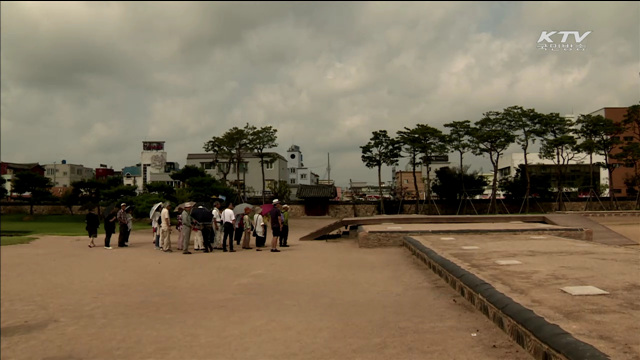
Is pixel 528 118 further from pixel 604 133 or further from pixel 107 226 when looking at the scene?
pixel 107 226

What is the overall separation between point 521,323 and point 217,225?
11838 millimetres

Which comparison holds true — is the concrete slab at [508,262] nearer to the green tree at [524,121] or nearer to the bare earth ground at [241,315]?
the bare earth ground at [241,315]

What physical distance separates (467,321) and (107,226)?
12.9 m

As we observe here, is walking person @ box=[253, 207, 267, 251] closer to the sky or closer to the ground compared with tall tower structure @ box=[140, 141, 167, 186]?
closer to the ground

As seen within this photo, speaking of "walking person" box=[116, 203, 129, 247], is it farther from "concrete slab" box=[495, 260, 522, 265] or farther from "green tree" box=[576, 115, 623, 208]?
"green tree" box=[576, 115, 623, 208]

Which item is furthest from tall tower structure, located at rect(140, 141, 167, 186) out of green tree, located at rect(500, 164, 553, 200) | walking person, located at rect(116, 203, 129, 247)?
walking person, located at rect(116, 203, 129, 247)

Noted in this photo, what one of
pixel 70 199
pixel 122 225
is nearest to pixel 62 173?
pixel 70 199

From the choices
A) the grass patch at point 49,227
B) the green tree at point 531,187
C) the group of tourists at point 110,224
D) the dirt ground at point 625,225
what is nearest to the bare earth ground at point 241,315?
the group of tourists at point 110,224

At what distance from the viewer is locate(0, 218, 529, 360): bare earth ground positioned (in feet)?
15.4

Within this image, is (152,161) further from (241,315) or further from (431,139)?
(241,315)

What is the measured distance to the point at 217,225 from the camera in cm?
1498

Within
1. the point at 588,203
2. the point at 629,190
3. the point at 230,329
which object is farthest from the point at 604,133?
the point at 230,329

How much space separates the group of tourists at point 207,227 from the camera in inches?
548

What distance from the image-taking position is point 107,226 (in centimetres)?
1505
